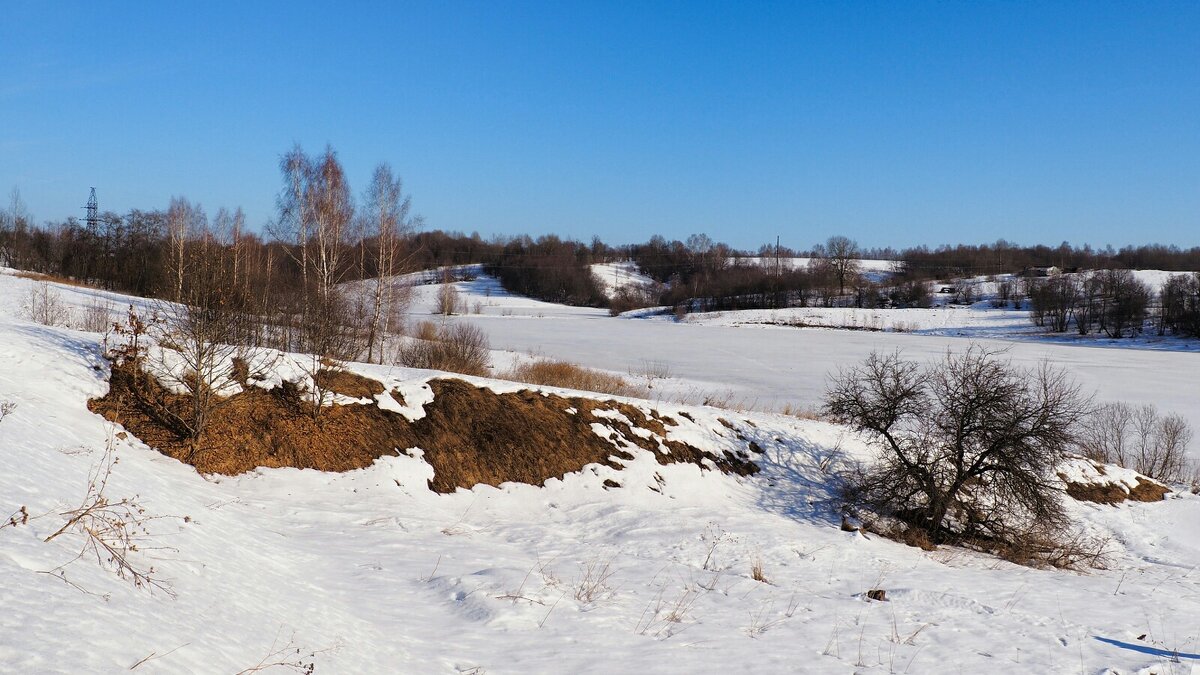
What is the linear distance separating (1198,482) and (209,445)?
24844 mm

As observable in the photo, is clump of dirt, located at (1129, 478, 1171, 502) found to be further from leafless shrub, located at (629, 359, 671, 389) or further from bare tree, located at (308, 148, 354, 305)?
bare tree, located at (308, 148, 354, 305)

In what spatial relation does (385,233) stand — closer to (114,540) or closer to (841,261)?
(114,540)

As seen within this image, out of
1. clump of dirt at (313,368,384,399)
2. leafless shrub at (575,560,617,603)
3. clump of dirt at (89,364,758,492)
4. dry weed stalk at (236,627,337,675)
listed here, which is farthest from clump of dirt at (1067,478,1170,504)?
dry weed stalk at (236,627,337,675)

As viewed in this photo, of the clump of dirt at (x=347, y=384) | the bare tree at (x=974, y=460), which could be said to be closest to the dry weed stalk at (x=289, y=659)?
the clump of dirt at (x=347, y=384)

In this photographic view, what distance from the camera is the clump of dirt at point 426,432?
33.7ft

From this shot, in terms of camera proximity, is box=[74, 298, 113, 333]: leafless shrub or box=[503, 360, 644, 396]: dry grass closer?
box=[74, 298, 113, 333]: leafless shrub

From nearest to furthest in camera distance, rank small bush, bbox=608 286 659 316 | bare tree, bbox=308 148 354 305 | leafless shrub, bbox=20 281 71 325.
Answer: leafless shrub, bbox=20 281 71 325, bare tree, bbox=308 148 354 305, small bush, bbox=608 286 659 316

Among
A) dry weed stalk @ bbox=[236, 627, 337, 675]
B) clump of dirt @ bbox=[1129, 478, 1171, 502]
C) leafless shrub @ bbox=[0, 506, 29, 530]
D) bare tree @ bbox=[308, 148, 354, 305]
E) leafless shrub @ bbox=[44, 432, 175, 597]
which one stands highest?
bare tree @ bbox=[308, 148, 354, 305]

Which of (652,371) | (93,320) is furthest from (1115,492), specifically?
(93,320)

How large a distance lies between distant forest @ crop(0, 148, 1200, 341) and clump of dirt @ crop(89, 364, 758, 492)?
1.96 metres

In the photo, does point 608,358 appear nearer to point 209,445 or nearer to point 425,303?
point 209,445

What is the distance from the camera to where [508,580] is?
23.8 ft

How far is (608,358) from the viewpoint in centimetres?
3919

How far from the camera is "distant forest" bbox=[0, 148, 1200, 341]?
2773 centimetres
